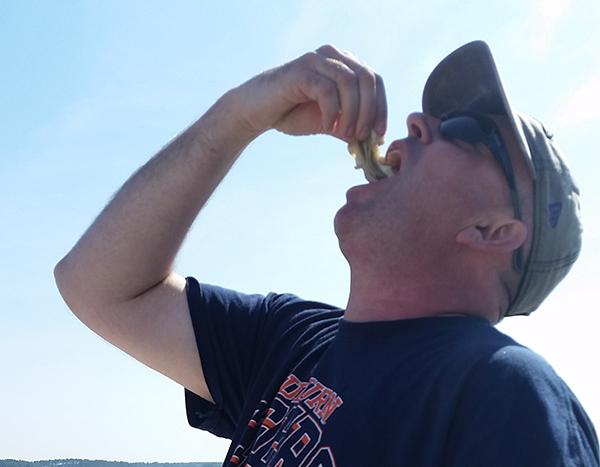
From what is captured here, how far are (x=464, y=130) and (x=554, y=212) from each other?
0.40m

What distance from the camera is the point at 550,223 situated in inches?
101

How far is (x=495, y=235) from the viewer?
8.34 ft

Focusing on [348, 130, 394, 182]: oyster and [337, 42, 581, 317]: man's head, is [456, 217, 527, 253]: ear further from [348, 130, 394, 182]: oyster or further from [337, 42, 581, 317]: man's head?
[348, 130, 394, 182]: oyster

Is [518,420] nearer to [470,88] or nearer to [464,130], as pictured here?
[464,130]

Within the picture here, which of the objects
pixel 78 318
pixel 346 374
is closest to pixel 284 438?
pixel 346 374

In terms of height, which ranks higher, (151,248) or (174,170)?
(174,170)

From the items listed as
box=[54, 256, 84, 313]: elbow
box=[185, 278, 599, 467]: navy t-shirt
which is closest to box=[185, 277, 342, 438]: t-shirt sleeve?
box=[185, 278, 599, 467]: navy t-shirt

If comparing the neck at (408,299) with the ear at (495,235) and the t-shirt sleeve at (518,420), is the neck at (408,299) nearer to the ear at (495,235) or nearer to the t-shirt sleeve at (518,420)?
the ear at (495,235)

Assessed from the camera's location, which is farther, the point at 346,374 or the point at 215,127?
the point at 215,127

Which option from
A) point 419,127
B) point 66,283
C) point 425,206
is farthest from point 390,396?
point 66,283

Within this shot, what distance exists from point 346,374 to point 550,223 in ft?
2.86

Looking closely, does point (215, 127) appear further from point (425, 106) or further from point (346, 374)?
point (346, 374)

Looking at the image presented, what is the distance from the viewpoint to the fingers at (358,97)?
268 centimetres

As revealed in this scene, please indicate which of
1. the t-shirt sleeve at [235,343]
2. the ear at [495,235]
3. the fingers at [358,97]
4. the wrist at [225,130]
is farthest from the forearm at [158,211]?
the ear at [495,235]
